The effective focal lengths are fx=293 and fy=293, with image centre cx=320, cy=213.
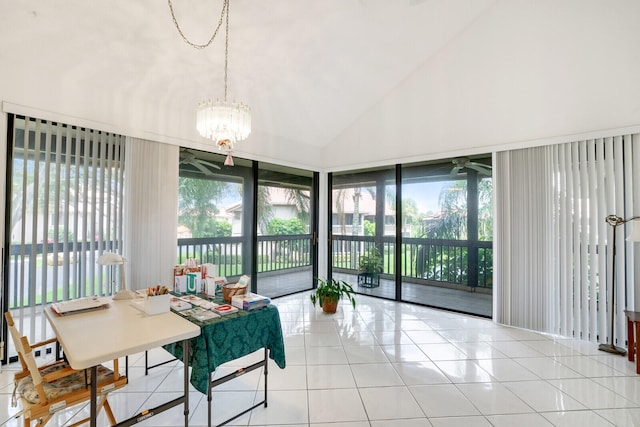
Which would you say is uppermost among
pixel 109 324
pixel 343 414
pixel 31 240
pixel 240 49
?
pixel 240 49

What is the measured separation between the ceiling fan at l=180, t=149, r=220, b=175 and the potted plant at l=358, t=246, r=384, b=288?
2771mm

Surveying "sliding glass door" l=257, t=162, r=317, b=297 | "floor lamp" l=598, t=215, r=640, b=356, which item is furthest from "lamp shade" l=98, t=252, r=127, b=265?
"floor lamp" l=598, t=215, r=640, b=356

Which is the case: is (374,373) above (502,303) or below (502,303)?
below

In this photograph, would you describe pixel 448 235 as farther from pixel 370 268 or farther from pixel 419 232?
pixel 370 268

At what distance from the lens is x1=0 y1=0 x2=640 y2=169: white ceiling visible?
244cm

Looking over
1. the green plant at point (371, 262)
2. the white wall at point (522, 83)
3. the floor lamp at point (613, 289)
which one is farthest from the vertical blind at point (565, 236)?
the green plant at point (371, 262)

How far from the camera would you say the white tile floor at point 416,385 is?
1937 mm

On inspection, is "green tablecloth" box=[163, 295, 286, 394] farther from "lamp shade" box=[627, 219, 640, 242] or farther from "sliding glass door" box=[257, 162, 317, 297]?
"lamp shade" box=[627, 219, 640, 242]

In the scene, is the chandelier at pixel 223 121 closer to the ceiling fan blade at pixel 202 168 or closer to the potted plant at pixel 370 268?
the ceiling fan blade at pixel 202 168

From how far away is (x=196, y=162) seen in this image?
3748mm

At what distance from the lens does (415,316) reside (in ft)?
12.8

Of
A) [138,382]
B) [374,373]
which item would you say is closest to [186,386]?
[138,382]

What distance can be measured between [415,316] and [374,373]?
5.36ft

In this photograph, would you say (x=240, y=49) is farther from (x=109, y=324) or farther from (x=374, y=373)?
(x=374, y=373)
